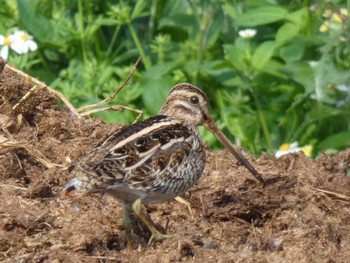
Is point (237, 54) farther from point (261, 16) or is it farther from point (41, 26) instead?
point (41, 26)

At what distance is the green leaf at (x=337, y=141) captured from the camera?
820 centimetres

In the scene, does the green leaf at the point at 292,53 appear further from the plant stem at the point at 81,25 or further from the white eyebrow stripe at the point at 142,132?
the white eyebrow stripe at the point at 142,132

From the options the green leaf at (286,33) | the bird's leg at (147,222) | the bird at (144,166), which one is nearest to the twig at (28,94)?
the bird at (144,166)

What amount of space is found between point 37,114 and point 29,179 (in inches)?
25.2

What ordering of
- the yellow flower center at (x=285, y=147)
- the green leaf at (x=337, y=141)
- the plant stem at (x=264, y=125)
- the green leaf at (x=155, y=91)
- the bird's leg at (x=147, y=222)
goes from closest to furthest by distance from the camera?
the bird's leg at (x=147, y=222)
the green leaf at (x=337, y=141)
the yellow flower center at (x=285, y=147)
the plant stem at (x=264, y=125)
the green leaf at (x=155, y=91)

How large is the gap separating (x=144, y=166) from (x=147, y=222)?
0.88ft

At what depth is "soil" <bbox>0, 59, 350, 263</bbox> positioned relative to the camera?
19.8ft

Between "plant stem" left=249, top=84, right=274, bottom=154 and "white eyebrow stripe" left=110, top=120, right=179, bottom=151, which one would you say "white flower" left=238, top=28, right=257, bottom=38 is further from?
"white eyebrow stripe" left=110, top=120, right=179, bottom=151

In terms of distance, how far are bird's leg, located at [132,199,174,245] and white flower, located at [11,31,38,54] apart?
11.6ft

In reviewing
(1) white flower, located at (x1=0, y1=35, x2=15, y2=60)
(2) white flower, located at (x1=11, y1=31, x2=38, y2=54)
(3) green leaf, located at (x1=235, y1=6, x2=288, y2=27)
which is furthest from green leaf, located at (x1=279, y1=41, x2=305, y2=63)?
(1) white flower, located at (x1=0, y1=35, x2=15, y2=60)

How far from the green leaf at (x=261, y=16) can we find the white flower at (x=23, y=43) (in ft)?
5.01

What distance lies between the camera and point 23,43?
372 inches

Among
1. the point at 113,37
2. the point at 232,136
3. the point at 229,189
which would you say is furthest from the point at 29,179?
the point at 113,37

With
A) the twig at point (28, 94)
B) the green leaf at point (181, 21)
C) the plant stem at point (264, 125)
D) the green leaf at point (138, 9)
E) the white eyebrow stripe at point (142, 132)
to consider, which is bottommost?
the plant stem at point (264, 125)
